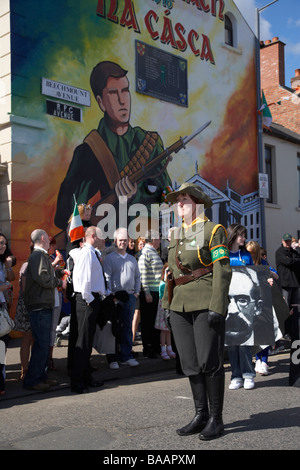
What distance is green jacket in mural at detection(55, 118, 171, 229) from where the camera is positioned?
11.0 metres

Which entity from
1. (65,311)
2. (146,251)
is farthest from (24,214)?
(146,251)

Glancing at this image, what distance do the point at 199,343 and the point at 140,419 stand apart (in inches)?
40.0

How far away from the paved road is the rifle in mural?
5673 millimetres

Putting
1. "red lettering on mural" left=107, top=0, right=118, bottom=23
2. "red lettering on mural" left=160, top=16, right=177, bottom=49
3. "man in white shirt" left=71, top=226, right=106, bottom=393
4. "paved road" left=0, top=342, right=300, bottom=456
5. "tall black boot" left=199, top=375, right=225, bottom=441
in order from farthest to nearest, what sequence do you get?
"red lettering on mural" left=160, top=16, right=177, bottom=49
"red lettering on mural" left=107, top=0, right=118, bottom=23
"man in white shirt" left=71, top=226, right=106, bottom=393
"tall black boot" left=199, top=375, right=225, bottom=441
"paved road" left=0, top=342, right=300, bottom=456

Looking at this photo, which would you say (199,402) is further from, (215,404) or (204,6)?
(204,6)

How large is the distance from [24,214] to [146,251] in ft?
10.3

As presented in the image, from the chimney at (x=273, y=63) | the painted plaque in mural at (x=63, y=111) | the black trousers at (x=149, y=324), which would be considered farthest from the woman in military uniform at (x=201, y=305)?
the chimney at (x=273, y=63)

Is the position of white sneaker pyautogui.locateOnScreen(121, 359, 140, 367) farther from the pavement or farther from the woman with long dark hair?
the woman with long dark hair

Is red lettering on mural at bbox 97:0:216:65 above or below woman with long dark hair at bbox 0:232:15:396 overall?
above

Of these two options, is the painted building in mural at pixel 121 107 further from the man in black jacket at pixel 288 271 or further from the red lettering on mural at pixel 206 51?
the man in black jacket at pixel 288 271

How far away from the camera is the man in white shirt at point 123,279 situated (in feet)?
24.5

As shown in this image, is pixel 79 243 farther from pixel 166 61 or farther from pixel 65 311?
pixel 166 61

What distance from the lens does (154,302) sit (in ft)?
26.5

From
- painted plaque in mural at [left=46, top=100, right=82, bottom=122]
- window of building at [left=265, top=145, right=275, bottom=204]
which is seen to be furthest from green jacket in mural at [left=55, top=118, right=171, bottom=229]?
window of building at [left=265, top=145, right=275, bottom=204]
